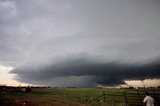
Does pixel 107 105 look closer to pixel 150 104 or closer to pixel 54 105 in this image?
pixel 54 105

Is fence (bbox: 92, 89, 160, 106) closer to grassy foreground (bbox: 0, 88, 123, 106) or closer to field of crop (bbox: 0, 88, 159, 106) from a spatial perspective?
field of crop (bbox: 0, 88, 159, 106)

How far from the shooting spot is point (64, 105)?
1223 inches

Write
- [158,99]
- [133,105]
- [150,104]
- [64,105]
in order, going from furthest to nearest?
[64,105], [133,105], [158,99], [150,104]

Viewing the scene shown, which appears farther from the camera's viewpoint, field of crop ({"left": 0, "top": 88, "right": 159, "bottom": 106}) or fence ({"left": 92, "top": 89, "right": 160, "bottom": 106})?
field of crop ({"left": 0, "top": 88, "right": 159, "bottom": 106})

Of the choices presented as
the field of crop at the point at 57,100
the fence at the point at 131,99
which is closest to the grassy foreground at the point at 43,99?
the field of crop at the point at 57,100

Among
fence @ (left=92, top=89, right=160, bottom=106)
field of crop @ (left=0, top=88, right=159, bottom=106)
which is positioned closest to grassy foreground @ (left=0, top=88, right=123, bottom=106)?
field of crop @ (left=0, top=88, right=159, bottom=106)

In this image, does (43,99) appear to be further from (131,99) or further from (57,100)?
(131,99)

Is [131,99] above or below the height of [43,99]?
below

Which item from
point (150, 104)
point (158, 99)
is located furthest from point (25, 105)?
point (150, 104)

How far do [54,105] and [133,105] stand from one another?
33.3ft

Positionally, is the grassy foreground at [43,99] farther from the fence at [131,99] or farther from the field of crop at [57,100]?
the fence at [131,99]

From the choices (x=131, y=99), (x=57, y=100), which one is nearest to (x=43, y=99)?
(x=57, y=100)

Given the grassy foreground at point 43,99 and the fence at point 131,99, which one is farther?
the grassy foreground at point 43,99

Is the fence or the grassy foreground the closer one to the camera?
the fence
